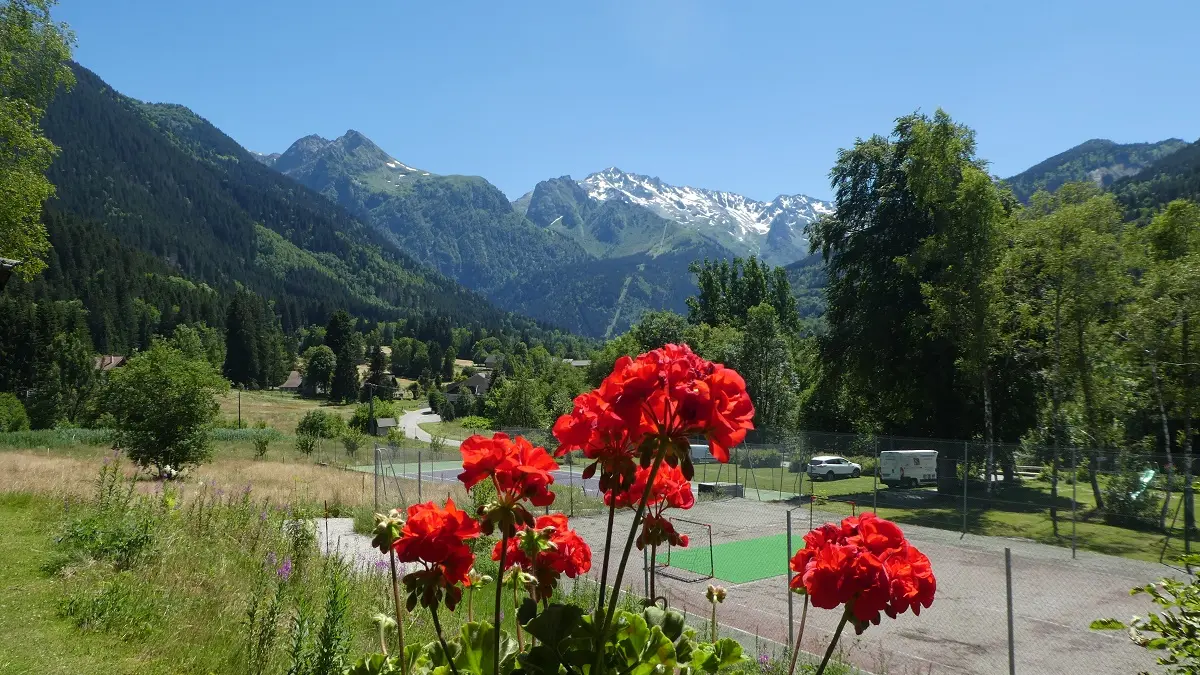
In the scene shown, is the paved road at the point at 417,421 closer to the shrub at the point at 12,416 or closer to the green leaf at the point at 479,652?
the shrub at the point at 12,416

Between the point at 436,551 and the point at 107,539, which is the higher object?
the point at 436,551

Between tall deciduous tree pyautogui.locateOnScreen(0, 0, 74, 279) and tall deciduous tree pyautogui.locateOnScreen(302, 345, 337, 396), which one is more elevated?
tall deciduous tree pyautogui.locateOnScreen(0, 0, 74, 279)

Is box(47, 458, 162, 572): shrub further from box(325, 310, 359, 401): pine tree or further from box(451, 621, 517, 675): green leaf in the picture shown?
box(325, 310, 359, 401): pine tree

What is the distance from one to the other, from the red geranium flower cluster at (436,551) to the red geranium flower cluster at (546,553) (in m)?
0.12

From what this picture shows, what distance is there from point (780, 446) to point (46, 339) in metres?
74.1

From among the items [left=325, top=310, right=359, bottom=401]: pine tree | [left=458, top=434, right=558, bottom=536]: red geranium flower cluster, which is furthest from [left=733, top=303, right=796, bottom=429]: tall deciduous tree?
[left=325, top=310, right=359, bottom=401]: pine tree

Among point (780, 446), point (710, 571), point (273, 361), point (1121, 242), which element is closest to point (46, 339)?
point (273, 361)

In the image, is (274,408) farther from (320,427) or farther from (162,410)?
(162,410)

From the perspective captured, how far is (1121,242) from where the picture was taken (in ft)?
68.4

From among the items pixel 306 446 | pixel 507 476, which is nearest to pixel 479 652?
pixel 507 476

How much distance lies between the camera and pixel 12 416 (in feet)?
159

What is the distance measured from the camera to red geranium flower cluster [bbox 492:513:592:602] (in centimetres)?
169

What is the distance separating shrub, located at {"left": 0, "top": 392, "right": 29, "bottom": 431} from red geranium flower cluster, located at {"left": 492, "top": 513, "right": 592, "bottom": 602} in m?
60.1

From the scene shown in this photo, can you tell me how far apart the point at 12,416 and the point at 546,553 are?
205ft
